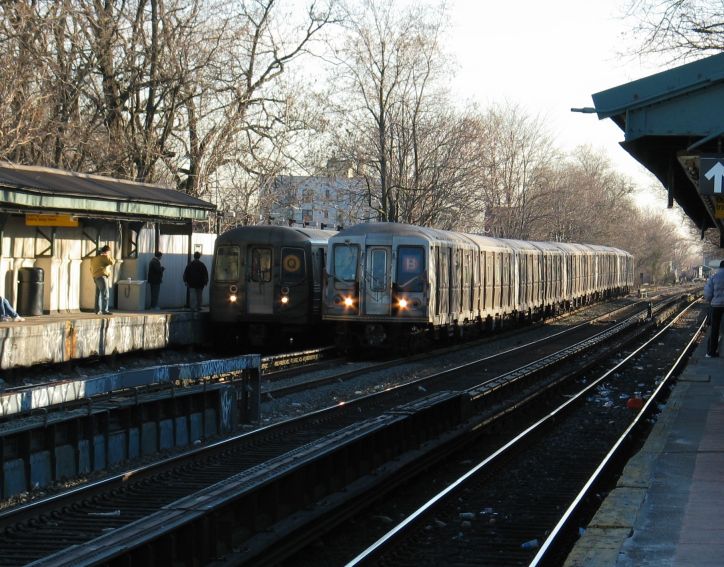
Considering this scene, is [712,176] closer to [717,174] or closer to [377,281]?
[717,174]

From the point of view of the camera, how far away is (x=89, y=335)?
2067 cm

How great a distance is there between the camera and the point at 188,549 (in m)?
6.69

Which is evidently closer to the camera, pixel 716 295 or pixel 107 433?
pixel 107 433

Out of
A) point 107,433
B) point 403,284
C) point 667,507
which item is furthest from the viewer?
point 403,284

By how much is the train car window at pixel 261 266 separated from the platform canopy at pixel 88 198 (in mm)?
2050

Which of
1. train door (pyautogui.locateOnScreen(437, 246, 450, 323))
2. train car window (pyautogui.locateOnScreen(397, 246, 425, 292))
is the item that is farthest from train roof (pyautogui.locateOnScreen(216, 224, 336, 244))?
train door (pyautogui.locateOnScreen(437, 246, 450, 323))

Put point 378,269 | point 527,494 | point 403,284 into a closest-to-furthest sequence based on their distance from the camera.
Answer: point 527,494 → point 403,284 → point 378,269

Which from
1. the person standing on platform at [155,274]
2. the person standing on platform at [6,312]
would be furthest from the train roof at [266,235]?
the person standing on platform at [6,312]

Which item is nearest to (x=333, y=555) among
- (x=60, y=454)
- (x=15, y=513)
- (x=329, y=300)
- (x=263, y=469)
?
(x=263, y=469)

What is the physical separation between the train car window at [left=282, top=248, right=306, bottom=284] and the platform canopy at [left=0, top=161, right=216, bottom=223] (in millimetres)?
2570

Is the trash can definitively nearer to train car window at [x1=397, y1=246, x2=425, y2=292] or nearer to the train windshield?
the train windshield

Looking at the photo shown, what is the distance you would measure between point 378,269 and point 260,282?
3035 mm

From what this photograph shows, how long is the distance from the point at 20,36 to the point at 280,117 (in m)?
11.7

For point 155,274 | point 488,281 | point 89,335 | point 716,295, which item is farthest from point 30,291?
point 716,295
